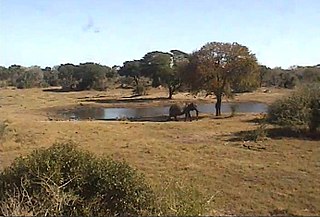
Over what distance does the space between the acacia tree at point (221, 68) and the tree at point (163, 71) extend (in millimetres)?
19247

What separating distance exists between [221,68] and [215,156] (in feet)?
65.4

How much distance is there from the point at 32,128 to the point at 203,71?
15.7 metres

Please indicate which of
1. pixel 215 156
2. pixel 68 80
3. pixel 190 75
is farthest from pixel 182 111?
pixel 68 80

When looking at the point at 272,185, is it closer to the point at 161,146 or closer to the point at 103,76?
the point at 161,146

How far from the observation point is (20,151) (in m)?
20.0

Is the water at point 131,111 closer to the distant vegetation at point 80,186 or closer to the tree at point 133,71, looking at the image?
the tree at point 133,71

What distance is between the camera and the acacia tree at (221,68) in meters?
38.2

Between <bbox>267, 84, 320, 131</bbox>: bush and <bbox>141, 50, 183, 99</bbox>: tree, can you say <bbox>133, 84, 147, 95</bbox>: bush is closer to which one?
<bbox>141, 50, 183, 99</bbox>: tree

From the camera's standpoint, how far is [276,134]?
24719mm

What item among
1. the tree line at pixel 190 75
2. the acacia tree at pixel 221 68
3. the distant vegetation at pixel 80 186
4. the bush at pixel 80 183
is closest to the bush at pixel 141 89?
the tree line at pixel 190 75

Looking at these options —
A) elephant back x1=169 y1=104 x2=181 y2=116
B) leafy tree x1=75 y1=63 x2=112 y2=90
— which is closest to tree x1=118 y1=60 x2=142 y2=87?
leafy tree x1=75 y1=63 x2=112 y2=90

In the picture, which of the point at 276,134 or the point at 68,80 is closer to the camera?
the point at 276,134

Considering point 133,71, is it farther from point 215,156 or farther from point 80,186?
point 80,186

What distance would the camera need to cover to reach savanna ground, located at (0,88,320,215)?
1301cm
